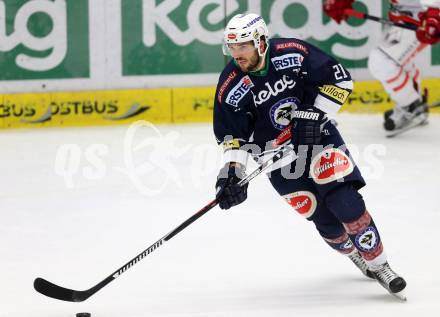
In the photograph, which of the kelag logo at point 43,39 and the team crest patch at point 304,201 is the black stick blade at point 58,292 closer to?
the team crest patch at point 304,201

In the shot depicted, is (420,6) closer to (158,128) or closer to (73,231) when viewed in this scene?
(158,128)

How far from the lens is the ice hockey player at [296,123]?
3.95m

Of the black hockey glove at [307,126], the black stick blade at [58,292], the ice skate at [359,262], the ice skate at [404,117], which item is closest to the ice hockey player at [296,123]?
the black hockey glove at [307,126]

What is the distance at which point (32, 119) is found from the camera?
25.5 feet

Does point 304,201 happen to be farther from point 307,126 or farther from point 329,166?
point 307,126

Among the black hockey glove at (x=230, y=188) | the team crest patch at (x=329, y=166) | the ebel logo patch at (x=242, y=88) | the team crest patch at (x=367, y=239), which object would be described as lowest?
the team crest patch at (x=367, y=239)

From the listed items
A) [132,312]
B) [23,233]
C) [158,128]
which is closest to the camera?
[132,312]

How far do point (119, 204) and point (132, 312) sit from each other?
6.13ft

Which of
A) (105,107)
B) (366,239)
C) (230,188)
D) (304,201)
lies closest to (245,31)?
(230,188)

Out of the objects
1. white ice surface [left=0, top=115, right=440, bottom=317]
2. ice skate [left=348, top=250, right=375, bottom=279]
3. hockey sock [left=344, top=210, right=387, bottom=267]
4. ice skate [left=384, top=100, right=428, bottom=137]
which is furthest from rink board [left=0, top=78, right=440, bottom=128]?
hockey sock [left=344, top=210, right=387, bottom=267]

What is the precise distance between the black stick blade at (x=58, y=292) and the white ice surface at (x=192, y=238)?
0.06m

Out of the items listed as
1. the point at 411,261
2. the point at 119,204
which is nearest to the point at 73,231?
the point at 119,204

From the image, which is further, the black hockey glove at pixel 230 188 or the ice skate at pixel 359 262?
the ice skate at pixel 359 262

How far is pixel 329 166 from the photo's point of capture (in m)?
3.99
